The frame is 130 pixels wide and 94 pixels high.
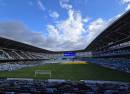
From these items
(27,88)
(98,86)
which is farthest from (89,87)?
(27,88)

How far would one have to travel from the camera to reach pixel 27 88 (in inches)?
648

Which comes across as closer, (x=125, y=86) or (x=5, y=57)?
(x=125, y=86)

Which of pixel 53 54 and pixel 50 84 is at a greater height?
pixel 53 54

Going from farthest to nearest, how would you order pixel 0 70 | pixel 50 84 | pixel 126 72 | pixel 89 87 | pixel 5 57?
pixel 5 57, pixel 0 70, pixel 126 72, pixel 50 84, pixel 89 87

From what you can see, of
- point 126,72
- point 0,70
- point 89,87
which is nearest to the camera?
point 89,87

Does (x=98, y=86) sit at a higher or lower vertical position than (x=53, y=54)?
lower

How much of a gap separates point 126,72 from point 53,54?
122448 mm

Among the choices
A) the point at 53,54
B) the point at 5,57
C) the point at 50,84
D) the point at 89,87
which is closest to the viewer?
the point at 89,87

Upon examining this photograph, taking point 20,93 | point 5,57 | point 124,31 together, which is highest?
point 124,31

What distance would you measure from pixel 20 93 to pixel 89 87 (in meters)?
5.95

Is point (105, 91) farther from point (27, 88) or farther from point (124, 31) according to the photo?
point (124, 31)

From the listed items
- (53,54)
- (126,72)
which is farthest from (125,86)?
(53,54)

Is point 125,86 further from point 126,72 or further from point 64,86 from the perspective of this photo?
point 126,72

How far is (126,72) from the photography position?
113 feet
